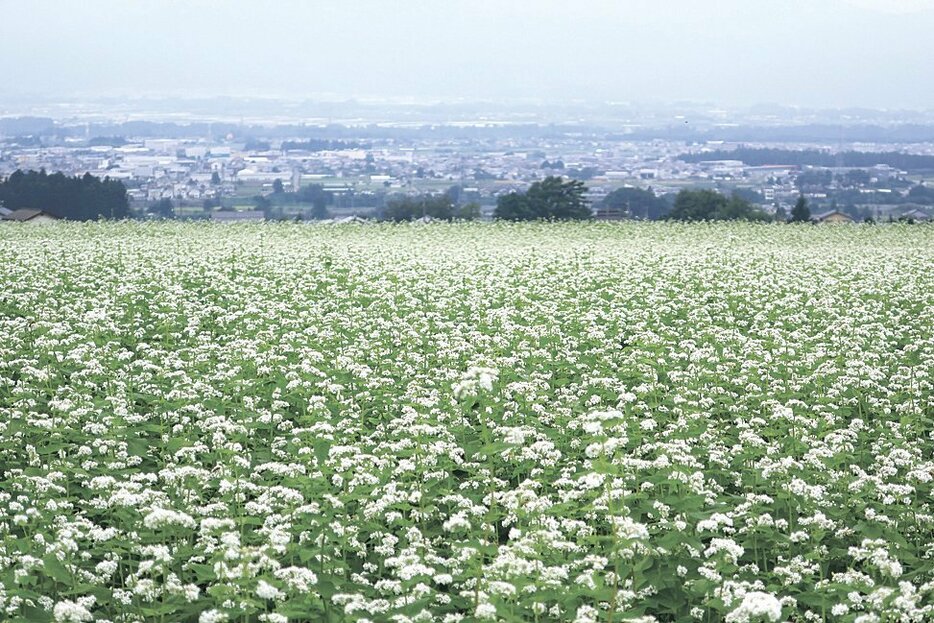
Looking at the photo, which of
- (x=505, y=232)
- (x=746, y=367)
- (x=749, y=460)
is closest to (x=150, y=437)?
(x=749, y=460)

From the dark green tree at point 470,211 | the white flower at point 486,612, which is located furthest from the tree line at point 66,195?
the white flower at point 486,612

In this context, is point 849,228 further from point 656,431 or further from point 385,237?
point 656,431

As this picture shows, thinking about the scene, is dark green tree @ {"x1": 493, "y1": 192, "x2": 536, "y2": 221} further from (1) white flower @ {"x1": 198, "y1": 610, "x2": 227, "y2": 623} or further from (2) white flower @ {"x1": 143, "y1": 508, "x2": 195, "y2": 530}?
(1) white flower @ {"x1": 198, "y1": 610, "x2": 227, "y2": 623}

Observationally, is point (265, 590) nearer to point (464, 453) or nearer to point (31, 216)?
point (464, 453)

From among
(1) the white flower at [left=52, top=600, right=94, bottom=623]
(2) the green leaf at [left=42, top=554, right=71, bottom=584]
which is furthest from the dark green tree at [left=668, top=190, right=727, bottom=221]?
(1) the white flower at [left=52, top=600, right=94, bottom=623]

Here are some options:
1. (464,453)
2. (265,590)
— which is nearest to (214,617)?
(265,590)

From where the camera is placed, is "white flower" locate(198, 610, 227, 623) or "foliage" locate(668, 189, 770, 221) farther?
"foliage" locate(668, 189, 770, 221)
